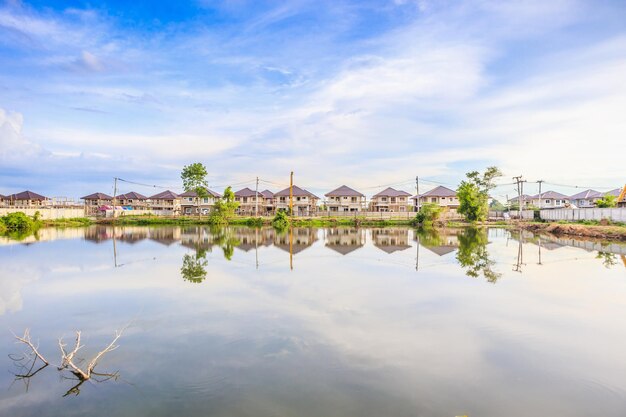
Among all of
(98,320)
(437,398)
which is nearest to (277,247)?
(98,320)

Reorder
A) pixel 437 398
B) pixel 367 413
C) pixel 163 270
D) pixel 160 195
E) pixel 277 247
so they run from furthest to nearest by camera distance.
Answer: pixel 160 195 < pixel 277 247 < pixel 163 270 < pixel 437 398 < pixel 367 413

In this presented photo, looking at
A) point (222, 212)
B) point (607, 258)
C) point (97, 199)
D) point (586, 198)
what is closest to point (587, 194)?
point (586, 198)

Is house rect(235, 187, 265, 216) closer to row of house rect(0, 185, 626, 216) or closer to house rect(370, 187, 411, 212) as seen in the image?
row of house rect(0, 185, 626, 216)

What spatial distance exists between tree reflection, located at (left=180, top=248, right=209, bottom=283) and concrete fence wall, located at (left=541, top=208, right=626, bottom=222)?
37744 millimetres

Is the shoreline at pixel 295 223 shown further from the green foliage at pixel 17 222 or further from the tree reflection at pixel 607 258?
the tree reflection at pixel 607 258

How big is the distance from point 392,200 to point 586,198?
37164mm

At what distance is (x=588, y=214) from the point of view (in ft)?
132

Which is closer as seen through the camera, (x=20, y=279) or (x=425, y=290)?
(x=425, y=290)

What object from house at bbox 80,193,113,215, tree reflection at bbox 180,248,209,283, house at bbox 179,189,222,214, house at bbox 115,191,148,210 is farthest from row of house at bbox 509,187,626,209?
house at bbox 80,193,113,215

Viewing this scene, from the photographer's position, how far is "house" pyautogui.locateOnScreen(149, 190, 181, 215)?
273 feet

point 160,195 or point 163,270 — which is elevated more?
point 160,195

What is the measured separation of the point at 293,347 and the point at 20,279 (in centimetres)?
1283

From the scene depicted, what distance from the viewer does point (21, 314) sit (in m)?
10.1

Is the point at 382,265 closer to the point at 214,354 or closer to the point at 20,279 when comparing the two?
the point at 214,354
